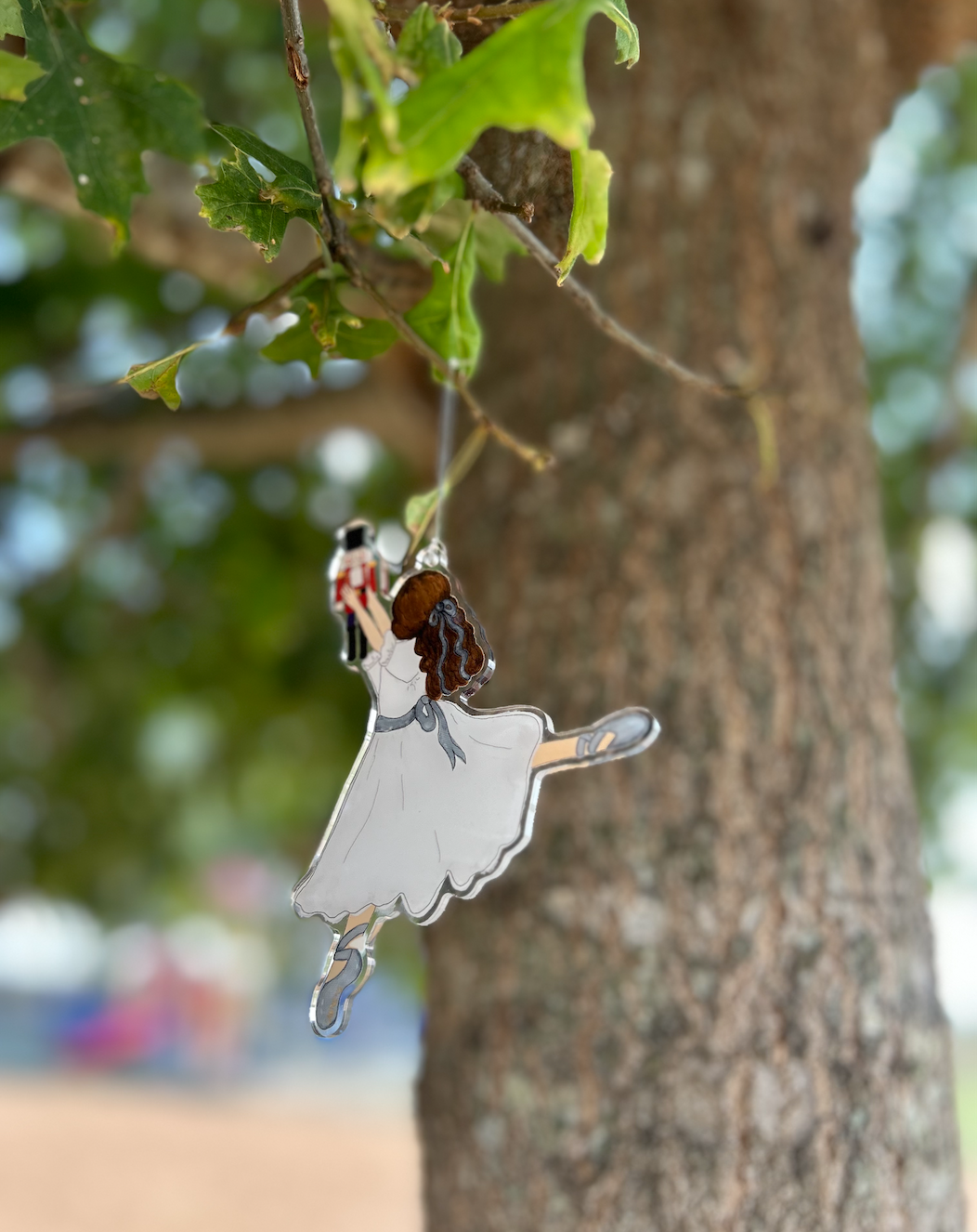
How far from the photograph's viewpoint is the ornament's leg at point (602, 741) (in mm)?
527

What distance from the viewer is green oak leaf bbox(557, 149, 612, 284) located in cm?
47

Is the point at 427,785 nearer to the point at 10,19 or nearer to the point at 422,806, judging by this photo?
the point at 422,806

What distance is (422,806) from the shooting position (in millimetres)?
562

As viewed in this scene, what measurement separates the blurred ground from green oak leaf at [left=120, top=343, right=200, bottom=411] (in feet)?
21.2

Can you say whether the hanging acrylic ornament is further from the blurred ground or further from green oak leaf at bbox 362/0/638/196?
the blurred ground

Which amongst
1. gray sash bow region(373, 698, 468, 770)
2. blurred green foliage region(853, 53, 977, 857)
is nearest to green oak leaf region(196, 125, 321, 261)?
gray sash bow region(373, 698, 468, 770)

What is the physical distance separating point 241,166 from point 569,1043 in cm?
84

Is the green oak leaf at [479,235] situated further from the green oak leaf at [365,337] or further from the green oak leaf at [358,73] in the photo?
the green oak leaf at [358,73]

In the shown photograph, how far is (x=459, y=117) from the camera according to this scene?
0.37 m

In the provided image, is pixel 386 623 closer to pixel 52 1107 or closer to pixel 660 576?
pixel 660 576

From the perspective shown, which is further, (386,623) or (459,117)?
(386,623)

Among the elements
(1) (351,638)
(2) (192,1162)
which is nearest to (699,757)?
(1) (351,638)

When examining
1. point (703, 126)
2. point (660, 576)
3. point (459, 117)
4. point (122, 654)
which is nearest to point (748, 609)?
point (660, 576)

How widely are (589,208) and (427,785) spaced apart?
1.00 ft
